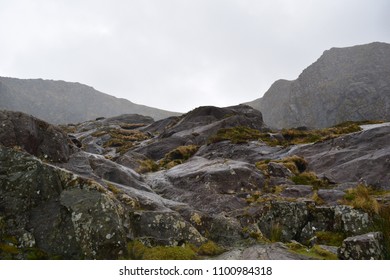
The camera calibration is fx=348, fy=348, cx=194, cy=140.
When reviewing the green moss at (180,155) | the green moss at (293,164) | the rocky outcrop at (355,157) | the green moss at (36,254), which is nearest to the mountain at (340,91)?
the rocky outcrop at (355,157)

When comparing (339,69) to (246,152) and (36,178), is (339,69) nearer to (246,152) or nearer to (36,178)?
(246,152)

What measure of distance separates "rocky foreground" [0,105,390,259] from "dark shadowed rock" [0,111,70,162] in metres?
0.05

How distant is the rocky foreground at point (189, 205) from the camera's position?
1144 centimetres

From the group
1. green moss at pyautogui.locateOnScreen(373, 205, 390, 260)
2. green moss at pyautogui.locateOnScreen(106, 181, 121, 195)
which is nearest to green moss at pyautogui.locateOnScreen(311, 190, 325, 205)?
green moss at pyautogui.locateOnScreen(373, 205, 390, 260)

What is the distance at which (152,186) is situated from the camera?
2242 cm

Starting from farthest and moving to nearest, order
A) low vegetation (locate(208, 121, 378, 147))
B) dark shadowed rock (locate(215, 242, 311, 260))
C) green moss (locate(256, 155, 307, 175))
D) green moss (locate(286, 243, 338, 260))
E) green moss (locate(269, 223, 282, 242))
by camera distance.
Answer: low vegetation (locate(208, 121, 378, 147))
green moss (locate(256, 155, 307, 175))
green moss (locate(269, 223, 282, 242))
green moss (locate(286, 243, 338, 260))
dark shadowed rock (locate(215, 242, 311, 260))

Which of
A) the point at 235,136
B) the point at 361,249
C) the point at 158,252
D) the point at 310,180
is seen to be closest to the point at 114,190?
the point at 158,252

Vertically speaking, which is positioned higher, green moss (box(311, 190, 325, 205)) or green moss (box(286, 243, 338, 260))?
green moss (box(311, 190, 325, 205))

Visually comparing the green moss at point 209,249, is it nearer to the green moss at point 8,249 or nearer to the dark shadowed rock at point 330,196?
the green moss at point 8,249

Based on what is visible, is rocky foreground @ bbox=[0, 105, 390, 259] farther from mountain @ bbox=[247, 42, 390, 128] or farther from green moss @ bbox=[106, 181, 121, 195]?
mountain @ bbox=[247, 42, 390, 128]

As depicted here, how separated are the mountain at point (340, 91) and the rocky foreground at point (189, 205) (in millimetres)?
114642

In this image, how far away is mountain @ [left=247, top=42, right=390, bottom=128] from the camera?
13125 cm
